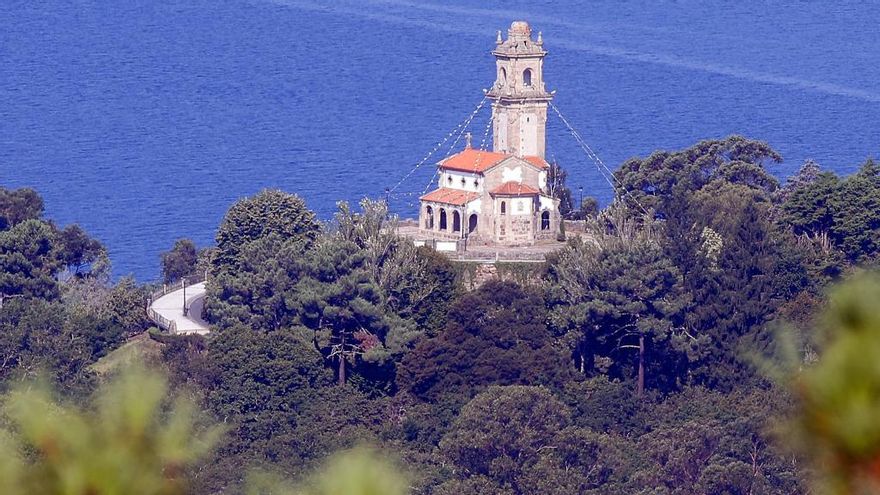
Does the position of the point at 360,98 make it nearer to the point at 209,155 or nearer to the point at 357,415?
the point at 209,155

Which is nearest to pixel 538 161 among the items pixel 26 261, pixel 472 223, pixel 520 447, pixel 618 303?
pixel 472 223

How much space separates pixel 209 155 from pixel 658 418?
76073 mm

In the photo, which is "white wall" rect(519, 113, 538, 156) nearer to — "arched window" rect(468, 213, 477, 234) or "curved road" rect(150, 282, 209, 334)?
"arched window" rect(468, 213, 477, 234)

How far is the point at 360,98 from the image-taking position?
144500 millimetres

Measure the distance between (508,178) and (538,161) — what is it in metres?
1.36

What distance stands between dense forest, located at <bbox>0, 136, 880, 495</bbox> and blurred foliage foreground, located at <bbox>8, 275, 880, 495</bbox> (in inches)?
1614

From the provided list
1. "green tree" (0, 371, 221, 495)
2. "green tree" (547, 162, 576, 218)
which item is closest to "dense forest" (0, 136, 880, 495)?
"green tree" (547, 162, 576, 218)

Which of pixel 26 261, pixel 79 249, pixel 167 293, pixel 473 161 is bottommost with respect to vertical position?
pixel 167 293

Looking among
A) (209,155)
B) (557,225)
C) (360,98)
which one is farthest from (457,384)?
(360,98)

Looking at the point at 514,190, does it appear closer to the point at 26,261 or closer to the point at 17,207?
the point at 26,261

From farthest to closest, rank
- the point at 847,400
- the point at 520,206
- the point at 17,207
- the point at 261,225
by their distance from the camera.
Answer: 1. the point at 17,207
2. the point at 261,225
3. the point at 520,206
4. the point at 847,400

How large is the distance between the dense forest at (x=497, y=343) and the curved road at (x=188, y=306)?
94 cm

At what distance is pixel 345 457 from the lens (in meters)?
4.02

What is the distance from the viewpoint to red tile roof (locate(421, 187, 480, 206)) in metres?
57.6
